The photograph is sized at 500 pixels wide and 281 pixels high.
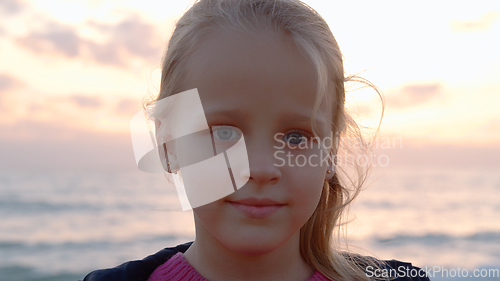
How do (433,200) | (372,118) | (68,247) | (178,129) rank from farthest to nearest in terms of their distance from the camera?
(433,200) → (68,247) → (372,118) → (178,129)

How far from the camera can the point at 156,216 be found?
12.6 metres

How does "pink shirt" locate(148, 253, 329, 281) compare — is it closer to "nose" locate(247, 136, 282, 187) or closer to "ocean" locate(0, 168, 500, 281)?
"nose" locate(247, 136, 282, 187)

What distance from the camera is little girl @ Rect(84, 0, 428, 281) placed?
57.6 inches

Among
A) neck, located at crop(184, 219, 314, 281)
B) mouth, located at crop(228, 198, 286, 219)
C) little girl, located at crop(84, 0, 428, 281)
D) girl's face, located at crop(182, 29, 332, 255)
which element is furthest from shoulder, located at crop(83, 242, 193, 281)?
mouth, located at crop(228, 198, 286, 219)

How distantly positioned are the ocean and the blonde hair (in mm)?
714

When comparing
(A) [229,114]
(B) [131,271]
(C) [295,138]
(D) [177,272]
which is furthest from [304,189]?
(B) [131,271]

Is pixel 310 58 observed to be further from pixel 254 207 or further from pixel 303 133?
pixel 254 207

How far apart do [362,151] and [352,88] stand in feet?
1.57

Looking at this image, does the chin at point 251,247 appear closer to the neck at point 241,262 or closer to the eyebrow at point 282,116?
the neck at point 241,262

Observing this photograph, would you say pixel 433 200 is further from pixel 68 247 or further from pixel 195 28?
pixel 195 28

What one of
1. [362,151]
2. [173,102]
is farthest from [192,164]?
[362,151]

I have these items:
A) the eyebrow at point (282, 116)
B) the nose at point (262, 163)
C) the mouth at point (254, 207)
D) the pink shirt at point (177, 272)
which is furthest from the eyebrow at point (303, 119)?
the pink shirt at point (177, 272)

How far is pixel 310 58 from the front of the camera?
159cm

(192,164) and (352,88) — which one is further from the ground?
(352,88)
